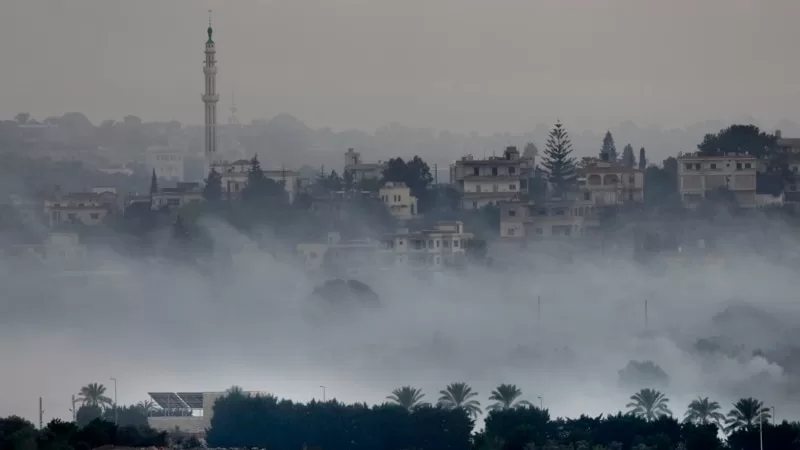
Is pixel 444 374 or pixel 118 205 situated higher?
pixel 118 205

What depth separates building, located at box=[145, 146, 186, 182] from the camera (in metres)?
46.4

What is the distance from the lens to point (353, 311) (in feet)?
132

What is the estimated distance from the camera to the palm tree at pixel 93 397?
1328 inches

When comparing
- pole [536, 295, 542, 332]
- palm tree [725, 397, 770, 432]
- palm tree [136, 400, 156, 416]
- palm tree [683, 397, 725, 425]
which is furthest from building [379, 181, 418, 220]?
palm tree [725, 397, 770, 432]

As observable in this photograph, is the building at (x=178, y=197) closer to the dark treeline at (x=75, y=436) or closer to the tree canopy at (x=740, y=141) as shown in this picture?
the tree canopy at (x=740, y=141)

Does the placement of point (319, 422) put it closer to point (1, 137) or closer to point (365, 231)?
point (365, 231)

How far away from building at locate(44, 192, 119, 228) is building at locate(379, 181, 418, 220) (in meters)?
4.83

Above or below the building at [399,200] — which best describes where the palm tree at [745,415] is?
below

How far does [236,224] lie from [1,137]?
5.64 meters

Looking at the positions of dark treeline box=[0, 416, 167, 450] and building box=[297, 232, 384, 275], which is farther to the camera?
building box=[297, 232, 384, 275]

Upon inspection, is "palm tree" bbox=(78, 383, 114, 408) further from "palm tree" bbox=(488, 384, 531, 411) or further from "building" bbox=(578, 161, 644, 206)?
"building" bbox=(578, 161, 644, 206)

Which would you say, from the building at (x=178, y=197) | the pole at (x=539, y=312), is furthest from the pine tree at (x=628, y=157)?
the building at (x=178, y=197)

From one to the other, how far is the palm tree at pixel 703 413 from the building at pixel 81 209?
1569 centimetres

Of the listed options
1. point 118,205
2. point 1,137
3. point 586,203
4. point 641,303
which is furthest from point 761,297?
point 1,137
